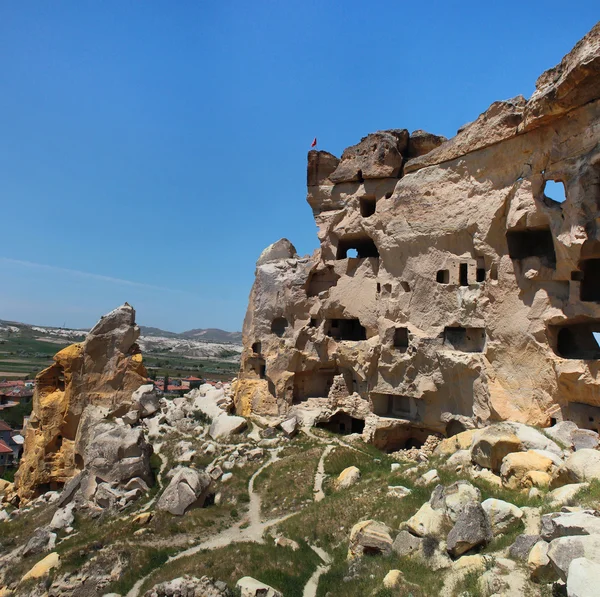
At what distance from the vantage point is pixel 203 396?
2875 centimetres

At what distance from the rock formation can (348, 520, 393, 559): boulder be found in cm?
853

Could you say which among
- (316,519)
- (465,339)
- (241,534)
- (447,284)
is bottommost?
(241,534)

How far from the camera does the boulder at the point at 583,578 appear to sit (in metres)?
5.00

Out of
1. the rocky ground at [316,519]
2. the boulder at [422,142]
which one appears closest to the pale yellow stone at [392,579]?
the rocky ground at [316,519]

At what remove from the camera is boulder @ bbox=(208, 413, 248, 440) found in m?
22.2

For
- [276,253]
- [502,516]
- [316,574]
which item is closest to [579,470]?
[502,516]

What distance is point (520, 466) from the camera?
1051cm

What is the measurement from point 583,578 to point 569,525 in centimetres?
146

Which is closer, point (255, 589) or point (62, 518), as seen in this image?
point (255, 589)

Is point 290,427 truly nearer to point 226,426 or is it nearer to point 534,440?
point 226,426

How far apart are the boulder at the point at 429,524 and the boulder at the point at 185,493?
8.52 m

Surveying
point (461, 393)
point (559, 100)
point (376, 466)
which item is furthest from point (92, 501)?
point (559, 100)

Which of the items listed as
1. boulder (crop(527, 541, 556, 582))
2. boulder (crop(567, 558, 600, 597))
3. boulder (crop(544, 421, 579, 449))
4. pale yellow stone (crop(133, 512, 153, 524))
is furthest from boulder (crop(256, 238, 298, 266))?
boulder (crop(567, 558, 600, 597))

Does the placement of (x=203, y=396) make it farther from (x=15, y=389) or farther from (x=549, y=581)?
(x=15, y=389)
